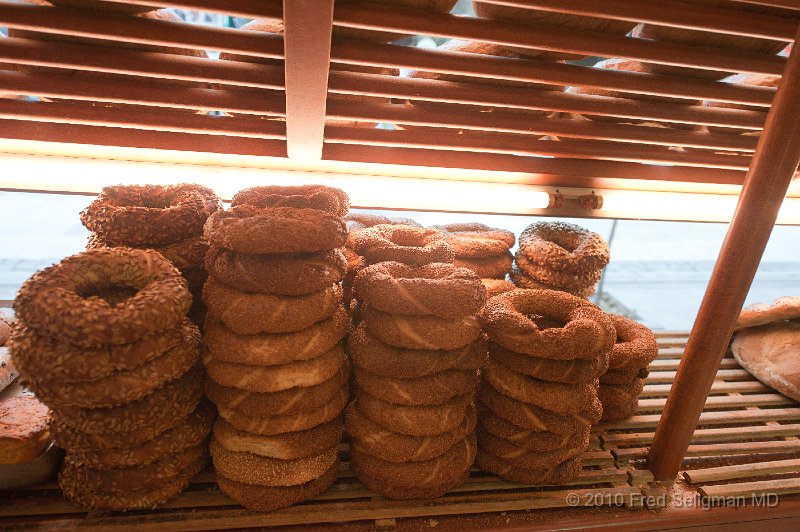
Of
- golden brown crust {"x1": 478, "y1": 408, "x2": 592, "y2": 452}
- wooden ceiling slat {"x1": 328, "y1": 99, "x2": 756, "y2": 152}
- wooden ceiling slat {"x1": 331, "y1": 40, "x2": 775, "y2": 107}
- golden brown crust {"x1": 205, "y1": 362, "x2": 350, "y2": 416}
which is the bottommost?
golden brown crust {"x1": 478, "y1": 408, "x2": 592, "y2": 452}

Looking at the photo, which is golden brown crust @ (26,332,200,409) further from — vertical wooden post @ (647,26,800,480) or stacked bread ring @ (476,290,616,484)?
vertical wooden post @ (647,26,800,480)

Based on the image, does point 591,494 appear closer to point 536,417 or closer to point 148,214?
point 536,417

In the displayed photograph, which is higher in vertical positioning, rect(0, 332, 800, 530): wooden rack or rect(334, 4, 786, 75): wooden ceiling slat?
rect(334, 4, 786, 75): wooden ceiling slat

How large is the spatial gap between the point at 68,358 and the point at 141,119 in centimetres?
173

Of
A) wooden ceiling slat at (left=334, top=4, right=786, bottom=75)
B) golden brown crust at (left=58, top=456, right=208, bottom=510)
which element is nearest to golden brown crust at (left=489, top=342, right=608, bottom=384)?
wooden ceiling slat at (left=334, top=4, right=786, bottom=75)

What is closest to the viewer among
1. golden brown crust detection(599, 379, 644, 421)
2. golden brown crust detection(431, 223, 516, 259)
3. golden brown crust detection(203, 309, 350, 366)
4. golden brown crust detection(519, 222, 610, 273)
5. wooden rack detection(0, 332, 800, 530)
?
golden brown crust detection(203, 309, 350, 366)

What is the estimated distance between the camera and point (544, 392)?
9.30 feet

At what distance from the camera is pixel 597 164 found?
400 centimetres

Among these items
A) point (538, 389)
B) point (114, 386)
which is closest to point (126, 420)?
point (114, 386)

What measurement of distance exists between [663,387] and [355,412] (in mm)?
3058

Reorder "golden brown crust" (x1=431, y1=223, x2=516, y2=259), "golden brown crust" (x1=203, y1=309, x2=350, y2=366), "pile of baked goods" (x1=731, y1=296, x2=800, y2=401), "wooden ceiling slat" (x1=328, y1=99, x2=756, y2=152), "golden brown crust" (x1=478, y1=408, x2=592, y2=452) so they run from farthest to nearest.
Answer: "pile of baked goods" (x1=731, y1=296, x2=800, y2=401) < "golden brown crust" (x1=431, y1=223, x2=516, y2=259) < "wooden ceiling slat" (x1=328, y1=99, x2=756, y2=152) < "golden brown crust" (x1=478, y1=408, x2=592, y2=452) < "golden brown crust" (x1=203, y1=309, x2=350, y2=366)

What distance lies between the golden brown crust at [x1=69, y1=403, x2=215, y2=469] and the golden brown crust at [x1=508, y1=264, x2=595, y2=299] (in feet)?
8.69

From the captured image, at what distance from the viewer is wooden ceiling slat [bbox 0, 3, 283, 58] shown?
222 centimetres

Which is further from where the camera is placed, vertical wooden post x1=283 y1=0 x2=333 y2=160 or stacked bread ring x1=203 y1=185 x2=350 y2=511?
stacked bread ring x1=203 y1=185 x2=350 y2=511
